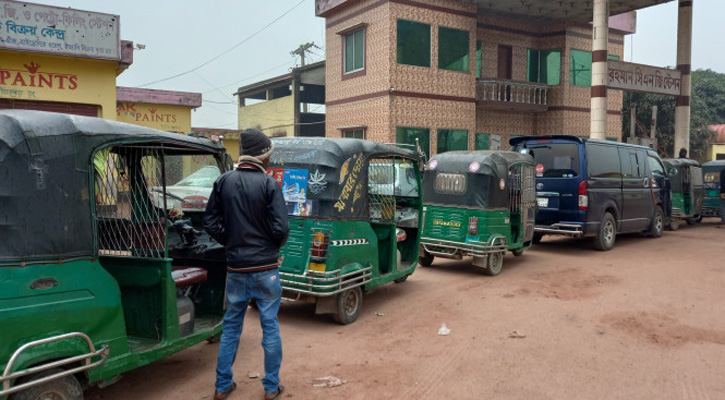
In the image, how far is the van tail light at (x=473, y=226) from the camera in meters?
8.39

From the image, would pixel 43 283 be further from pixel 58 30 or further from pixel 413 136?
pixel 413 136

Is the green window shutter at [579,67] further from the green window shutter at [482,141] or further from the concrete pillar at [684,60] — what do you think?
the green window shutter at [482,141]

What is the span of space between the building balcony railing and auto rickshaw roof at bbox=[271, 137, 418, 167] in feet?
48.9

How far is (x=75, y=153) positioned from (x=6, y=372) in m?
1.31

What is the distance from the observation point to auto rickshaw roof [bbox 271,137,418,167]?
5699 mm

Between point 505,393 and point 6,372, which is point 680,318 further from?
point 6,372

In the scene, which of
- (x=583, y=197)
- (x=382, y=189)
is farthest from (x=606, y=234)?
(x=382, y=189)

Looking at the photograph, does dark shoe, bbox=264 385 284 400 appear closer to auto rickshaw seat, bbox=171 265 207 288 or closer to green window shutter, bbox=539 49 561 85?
auto rickshaw seat, bbox=171 265 207 288

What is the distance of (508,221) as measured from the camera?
8.82 m

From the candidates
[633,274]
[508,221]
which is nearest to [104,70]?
[508,221]

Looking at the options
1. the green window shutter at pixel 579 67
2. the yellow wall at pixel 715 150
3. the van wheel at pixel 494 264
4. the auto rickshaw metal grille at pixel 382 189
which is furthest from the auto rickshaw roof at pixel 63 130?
the yellow wall at pixel 715 150

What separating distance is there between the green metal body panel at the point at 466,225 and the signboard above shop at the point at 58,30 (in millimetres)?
9371

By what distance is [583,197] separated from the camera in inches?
395

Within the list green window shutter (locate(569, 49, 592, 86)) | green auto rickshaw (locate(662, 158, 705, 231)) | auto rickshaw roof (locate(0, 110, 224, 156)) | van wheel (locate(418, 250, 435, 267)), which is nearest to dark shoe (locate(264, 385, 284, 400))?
auto rickshaw roof (locate(0, 110, 224, 156))
